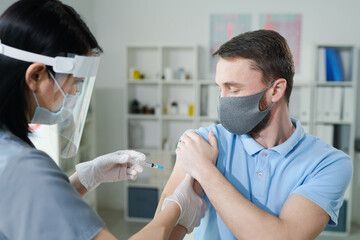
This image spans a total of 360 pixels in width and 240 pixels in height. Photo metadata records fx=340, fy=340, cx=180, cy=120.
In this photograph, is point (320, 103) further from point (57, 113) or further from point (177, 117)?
point (57, 113)

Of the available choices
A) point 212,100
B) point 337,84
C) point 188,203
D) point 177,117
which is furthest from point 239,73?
point 337,84

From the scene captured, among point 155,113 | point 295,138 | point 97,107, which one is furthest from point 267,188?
point 97,107

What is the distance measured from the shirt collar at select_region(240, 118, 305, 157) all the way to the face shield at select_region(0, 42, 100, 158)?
61 centimetres

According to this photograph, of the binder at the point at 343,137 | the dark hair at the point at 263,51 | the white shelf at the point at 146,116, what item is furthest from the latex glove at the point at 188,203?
the binder at the point at 343,137

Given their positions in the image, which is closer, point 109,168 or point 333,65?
point 109,168

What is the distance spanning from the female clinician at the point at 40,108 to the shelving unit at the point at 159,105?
2.70 m

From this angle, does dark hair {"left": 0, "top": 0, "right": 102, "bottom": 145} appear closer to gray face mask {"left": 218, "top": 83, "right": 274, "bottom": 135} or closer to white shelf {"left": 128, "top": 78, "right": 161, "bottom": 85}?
gray face mask {"left": 218, "top": 83, "right": 274, "bottom": 135}

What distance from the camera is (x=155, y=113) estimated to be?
3.83m

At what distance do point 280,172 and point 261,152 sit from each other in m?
0.10

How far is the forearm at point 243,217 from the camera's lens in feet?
3.36

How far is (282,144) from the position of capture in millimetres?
1255

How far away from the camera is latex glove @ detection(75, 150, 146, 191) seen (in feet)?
4.38

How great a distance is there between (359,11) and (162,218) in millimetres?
3549

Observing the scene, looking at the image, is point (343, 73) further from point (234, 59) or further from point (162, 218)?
point (162, 218)
